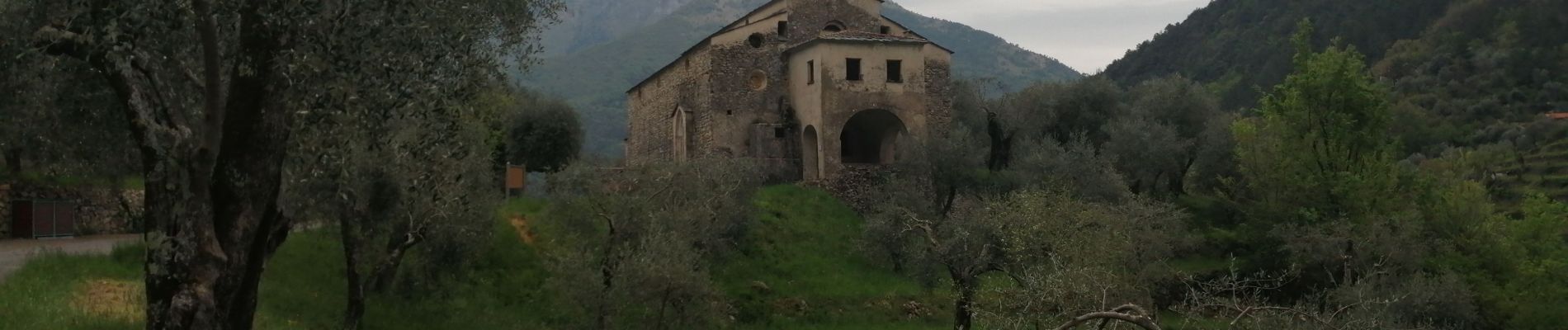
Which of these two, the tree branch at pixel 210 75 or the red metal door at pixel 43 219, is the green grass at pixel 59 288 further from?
the red metal door at pixel 43 219

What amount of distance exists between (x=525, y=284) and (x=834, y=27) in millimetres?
17703

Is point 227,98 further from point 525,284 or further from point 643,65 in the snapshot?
point 643,65

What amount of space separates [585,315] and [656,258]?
197 cm

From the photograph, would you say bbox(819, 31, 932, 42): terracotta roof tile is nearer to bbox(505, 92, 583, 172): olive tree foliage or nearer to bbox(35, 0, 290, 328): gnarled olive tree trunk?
bbox(505, 92, 583, 172): olive tree foliage

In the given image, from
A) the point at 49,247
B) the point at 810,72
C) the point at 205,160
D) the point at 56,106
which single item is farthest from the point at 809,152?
the point at 205,160

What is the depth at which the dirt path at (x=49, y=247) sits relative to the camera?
19500mm

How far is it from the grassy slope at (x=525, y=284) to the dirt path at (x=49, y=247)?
0.72 metres

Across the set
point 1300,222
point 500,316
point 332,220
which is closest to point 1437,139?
point 1300,222

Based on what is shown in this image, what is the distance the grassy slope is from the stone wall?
13.1ft

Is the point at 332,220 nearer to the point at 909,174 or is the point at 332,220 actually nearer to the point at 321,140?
the point at 321,140

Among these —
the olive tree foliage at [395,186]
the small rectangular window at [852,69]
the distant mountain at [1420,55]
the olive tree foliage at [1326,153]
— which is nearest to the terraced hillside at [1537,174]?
the distant mountain at [1420,55]

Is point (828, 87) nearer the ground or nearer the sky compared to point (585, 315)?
nearer the sky

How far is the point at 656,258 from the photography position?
2475 cm

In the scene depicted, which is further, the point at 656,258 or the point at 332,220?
the point at 656,258
